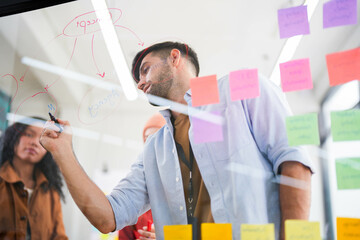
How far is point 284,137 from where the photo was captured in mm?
948

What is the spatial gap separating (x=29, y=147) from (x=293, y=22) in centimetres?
96

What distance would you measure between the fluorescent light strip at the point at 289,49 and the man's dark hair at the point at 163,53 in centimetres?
23

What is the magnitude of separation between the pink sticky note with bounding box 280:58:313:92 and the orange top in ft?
2.66

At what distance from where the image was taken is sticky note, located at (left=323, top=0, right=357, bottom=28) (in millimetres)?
971

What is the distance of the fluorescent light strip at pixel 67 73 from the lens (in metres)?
1.19

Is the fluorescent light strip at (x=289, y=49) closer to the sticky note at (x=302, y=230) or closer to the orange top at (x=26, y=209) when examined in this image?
the sticky note at (x=302, y=230)

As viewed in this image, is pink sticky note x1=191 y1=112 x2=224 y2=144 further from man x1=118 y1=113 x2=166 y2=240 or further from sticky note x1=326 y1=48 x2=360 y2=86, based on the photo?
sticky note x1=326 y1=48 x2=360 y2=86

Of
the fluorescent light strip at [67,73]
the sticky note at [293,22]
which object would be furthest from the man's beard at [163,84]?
the sticky note at [293,22]

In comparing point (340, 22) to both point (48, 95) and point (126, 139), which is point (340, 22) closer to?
point (126, 139)

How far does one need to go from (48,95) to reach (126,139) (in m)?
0.34

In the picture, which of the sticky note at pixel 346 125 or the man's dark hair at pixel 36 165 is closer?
the sticky note at pixel 346 125

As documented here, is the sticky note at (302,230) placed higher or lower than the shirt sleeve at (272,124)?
lower

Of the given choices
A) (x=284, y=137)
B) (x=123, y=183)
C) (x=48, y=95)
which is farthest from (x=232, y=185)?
(x=48, y=95)

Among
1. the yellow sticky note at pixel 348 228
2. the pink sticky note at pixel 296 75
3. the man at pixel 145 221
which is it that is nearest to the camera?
the yellow sticky note at pixel 348 228
